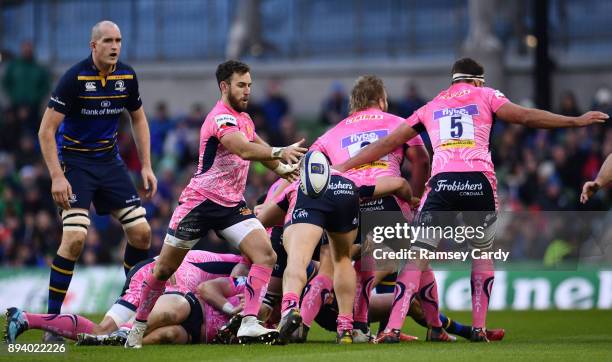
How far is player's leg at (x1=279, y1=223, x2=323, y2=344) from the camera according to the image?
9.76m

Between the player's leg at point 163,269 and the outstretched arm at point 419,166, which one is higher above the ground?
the outstretched arm at point 419,166

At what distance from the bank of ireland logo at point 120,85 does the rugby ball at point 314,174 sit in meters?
2.14

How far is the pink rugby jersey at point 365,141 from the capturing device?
11352 mm

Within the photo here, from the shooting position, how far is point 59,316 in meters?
10.3

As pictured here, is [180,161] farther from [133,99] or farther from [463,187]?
[463,187]

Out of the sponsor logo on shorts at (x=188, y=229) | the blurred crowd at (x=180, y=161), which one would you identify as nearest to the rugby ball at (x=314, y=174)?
the sponsor logo on shorts at (x=188, y=229)

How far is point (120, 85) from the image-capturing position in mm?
11359

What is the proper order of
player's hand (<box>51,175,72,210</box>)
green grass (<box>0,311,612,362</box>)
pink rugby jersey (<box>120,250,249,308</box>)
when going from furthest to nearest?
pink rugby jersey (<box>120,250,249,308</box>) < player's hand (<box>51,175,72,210</box>) < green grass (<box>0,311,612,362</box>)

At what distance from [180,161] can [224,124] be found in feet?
40.6

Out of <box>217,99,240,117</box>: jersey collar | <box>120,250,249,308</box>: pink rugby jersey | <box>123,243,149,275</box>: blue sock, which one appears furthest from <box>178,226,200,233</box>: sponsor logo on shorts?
<box>123,243,149,275</box>: blue sock

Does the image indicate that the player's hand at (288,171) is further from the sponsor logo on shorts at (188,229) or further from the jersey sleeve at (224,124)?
the sponsor logo on shorts at (188,229)

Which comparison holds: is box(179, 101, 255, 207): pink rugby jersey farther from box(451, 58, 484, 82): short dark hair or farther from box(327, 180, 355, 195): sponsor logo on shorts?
box(451, 58, 484, 82): short dark hair

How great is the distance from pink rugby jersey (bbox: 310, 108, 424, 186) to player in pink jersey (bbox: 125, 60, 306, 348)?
106 centimetres

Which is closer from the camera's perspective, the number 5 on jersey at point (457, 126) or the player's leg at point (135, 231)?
the number 5 on jersey at point (457, 126)
